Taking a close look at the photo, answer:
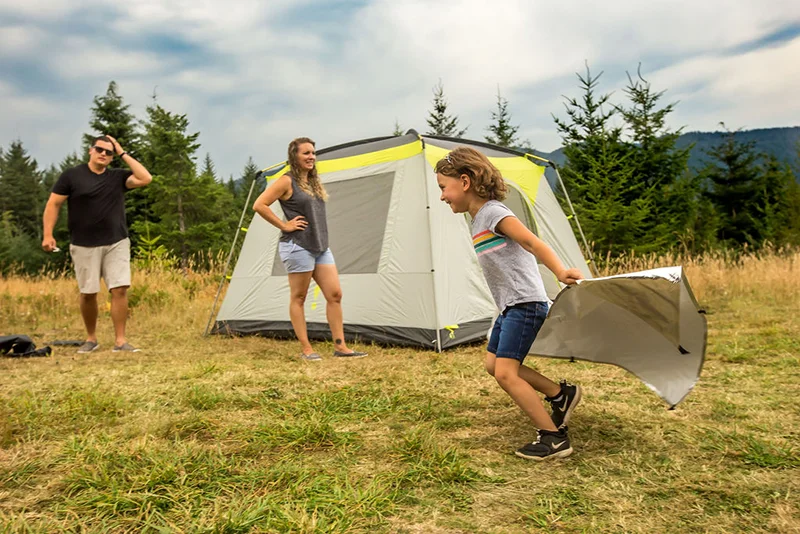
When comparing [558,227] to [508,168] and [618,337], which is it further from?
[618,337]

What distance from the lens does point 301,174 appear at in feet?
15.4

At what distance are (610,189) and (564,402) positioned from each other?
10601mm

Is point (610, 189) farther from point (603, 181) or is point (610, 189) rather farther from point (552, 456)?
point (552, 456)

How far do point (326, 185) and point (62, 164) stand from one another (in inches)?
1592

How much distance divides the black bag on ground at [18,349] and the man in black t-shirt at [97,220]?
51 cm

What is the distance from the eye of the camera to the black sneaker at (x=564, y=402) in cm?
262

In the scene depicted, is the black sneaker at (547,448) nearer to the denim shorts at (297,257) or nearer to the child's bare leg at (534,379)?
the child's bare leg at (534,379)

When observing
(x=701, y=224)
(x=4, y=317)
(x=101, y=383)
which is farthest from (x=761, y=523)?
(x=701, y=224)

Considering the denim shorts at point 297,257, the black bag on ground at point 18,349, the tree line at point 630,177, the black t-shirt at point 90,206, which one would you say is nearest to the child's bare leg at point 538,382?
the denim shorts at point 297,257

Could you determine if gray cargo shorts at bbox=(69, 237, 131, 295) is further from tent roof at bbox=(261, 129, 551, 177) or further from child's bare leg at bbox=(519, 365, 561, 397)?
child's bare leg at bbox=(519, 365, 561, 397)

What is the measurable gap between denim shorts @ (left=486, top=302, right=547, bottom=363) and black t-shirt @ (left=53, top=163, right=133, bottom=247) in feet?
11.7

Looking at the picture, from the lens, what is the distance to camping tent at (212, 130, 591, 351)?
501 centimetres

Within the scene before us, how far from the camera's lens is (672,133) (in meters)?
13.6

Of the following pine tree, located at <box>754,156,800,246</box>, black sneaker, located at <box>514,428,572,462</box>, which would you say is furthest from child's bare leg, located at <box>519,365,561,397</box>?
pine tree, located at <box>754,156,800,246</box>
